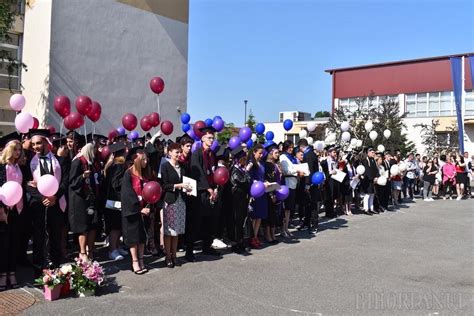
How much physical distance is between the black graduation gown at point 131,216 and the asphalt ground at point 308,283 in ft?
1.79

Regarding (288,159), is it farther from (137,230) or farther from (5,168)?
(5,168)

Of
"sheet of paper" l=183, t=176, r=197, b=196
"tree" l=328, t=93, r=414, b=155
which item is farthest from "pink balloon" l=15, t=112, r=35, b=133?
"tree" l=328, t=93, r=414, b=155

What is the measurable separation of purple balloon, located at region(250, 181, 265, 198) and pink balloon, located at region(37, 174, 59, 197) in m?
3.48

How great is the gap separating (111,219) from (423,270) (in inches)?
198

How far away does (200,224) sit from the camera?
7.57m

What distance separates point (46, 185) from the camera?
5.36 metres

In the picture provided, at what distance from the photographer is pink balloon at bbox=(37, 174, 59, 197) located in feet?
17.6

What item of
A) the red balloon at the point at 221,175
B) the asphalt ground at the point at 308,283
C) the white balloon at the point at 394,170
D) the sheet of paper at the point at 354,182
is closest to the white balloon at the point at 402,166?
the white balloon at the point at 394,170

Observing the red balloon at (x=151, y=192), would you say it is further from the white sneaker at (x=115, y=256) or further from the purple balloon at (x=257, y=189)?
the purple balloon at (x=257, y=189)

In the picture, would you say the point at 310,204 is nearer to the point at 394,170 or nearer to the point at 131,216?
the point at 131,216

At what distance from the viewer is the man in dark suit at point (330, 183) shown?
1196 cm

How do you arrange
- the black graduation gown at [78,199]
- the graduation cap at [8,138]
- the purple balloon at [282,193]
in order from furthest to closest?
1. the purple balloon at [282,193]
2. the black graduation gown at [78,199]
3. the graduation cap at [8,138]

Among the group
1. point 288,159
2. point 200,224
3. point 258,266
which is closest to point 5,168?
point 200,224

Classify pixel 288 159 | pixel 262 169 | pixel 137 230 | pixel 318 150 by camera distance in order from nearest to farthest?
pixel 137 230
pixel 262 169
pixel 288 159
pixel 318 150
